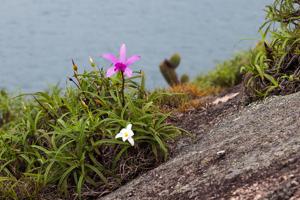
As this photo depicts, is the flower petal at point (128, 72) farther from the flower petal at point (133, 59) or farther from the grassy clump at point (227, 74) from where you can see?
the grassy clump at point (227, 74)

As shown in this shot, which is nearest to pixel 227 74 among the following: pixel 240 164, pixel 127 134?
pixel 127 134

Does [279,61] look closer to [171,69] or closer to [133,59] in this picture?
[133,59]

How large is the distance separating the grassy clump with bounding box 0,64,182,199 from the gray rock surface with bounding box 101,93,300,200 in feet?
0.42

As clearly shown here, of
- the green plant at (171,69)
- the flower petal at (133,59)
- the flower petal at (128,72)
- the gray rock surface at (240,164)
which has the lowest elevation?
the gray rock surface at (240,164)

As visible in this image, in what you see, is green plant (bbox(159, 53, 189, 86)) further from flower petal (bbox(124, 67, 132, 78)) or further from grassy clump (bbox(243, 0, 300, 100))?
flower petal (bbox(124, 67, 132, 78))

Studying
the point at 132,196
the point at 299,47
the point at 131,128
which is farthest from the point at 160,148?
the point at 299,47

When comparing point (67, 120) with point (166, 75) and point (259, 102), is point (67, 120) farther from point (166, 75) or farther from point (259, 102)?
point (166, 75)

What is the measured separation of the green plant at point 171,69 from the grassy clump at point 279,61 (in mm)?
3224

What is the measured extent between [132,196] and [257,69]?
3.60ft

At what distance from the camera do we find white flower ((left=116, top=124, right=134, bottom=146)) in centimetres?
297

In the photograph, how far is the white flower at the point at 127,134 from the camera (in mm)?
2969

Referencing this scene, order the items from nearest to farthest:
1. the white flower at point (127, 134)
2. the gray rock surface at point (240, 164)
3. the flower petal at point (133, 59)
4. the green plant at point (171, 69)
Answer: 1. the gray rock surface at point (240, 164)
2. the white flower at point (127, 134)
3. the flower petal at point (133, 59)
4. the green plant at point (171, 69)

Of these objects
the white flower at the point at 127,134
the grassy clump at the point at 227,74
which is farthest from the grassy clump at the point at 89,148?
the grassy clump at the point at 227,74

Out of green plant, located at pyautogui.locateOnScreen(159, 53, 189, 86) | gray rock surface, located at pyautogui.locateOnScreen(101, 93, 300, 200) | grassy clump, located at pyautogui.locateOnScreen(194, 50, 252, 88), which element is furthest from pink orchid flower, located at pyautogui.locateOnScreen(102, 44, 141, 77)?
green plant, located at pyautogui.locateOnScreen(159, 53, 189, 86)
